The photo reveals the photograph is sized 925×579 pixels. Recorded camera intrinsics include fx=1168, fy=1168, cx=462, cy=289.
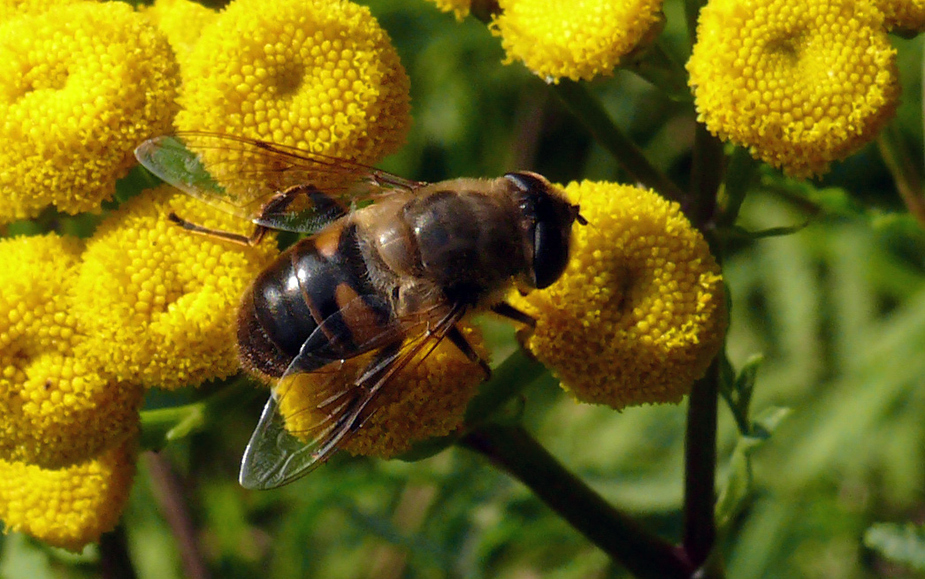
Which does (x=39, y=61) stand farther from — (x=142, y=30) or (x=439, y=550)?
(x=439, y=550)

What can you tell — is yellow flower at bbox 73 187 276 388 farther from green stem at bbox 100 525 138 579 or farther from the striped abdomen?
green stem at bbox 100 525 138 579

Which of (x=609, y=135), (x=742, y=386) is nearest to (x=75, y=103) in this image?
(x=609, y=135)

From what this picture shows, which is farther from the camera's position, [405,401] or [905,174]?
[905,174]

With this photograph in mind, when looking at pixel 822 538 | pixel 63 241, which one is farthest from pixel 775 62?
pixel 822 538

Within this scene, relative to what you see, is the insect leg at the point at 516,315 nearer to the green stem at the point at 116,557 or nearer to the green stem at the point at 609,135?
the green stem at the point at 609,135

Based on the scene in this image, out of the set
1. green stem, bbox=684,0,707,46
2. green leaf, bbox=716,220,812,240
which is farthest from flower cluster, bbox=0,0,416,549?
green leaf, bbox=716,220,812,240

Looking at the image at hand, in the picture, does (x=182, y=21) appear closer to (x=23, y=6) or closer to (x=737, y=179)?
(x=23, y=6)

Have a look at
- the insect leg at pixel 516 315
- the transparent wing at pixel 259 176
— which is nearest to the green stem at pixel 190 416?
the transparent wing at pixel 259 176
